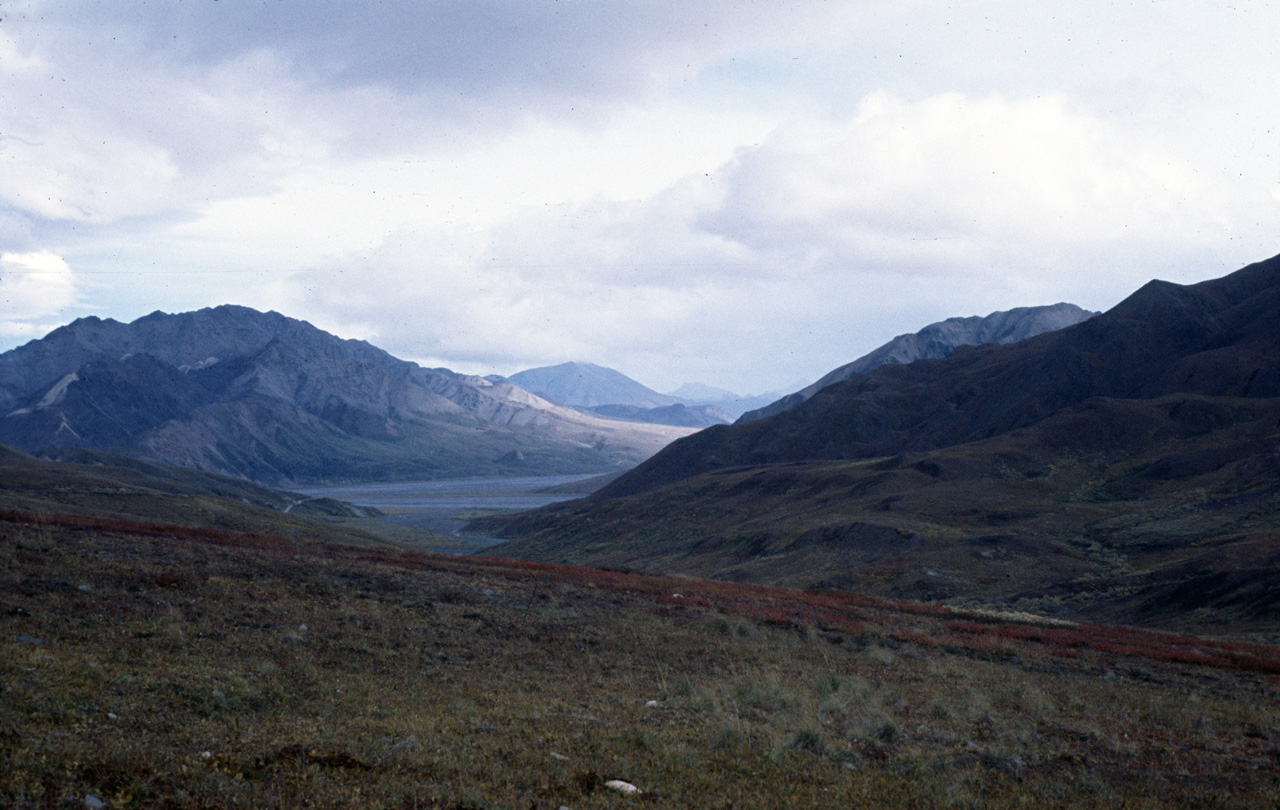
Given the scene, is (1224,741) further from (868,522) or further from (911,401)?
(911,401)

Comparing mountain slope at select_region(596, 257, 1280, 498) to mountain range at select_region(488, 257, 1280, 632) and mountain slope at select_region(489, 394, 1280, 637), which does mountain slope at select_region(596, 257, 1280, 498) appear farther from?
mountain slope at select_region(489, 394, 1280, 637)

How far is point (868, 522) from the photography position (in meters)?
68.2

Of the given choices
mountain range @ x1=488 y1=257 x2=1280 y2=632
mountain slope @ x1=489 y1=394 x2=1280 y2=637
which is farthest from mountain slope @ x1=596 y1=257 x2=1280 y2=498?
mountain slope @ x1=489 y1=394 x2=1280 y2=637

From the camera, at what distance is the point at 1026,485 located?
80.6 metres

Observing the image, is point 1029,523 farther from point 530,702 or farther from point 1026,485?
point 530,702

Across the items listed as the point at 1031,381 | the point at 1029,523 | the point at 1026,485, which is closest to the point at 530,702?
the point at 1029,523

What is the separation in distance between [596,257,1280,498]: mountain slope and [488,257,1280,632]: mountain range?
37cm

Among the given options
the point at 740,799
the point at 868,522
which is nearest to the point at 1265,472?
the point at 868,522

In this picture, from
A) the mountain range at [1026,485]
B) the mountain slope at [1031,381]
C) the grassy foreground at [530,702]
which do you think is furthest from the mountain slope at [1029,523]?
the grassy foreground at [530,702]

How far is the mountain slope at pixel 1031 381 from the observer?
10656cm

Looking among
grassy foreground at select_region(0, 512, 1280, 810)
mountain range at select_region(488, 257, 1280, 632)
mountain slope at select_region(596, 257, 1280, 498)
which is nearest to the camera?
grassy foreground at select_region(0, 512, 1280, 810)

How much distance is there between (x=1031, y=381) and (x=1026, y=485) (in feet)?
156

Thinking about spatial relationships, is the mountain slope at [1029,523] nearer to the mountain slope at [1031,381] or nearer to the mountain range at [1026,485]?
the mountain range at [1026,485]

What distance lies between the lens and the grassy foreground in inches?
362
